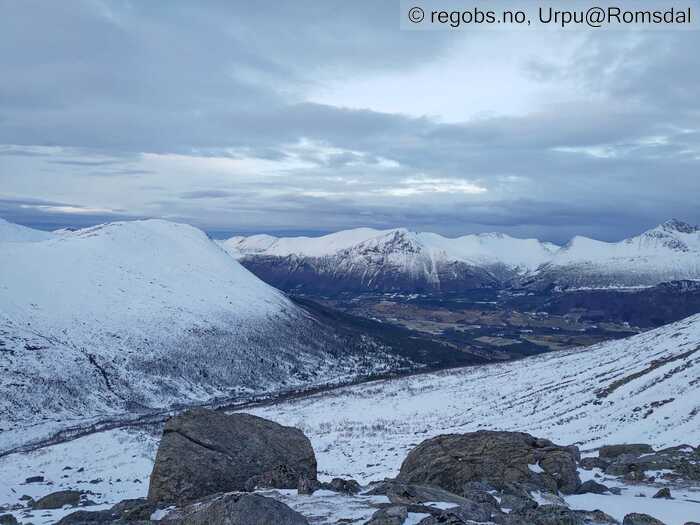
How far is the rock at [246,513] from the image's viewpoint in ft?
47.2

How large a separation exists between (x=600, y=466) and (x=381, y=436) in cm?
4292

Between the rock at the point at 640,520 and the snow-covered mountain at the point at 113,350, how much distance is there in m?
98.5

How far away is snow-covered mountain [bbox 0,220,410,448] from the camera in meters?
118

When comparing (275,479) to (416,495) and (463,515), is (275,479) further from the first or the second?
(463,515)

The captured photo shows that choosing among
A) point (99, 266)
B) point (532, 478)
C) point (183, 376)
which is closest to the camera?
point (532, 478)

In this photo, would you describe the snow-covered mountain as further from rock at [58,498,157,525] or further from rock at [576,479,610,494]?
rock at [576,479,610,494]

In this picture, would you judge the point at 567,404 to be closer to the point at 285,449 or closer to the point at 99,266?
the point at 285,449

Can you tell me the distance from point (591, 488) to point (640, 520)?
619 cm

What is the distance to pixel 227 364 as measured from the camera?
6363 inches

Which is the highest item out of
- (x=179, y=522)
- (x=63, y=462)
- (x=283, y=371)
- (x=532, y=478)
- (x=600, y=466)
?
(x=179, y=522)

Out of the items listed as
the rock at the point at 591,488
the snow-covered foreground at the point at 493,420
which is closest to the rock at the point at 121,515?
the snow-covered foreground at the point at 493,420

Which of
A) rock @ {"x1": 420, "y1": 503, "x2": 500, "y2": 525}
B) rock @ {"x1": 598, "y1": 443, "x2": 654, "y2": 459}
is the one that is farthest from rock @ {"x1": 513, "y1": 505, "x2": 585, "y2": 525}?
rock @ {"x1": 598, "y1": 443, "x2": 654, "y2": 459}

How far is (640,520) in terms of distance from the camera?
16.3m

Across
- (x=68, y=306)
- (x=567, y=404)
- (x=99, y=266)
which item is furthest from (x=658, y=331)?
(x=99, y=266)
